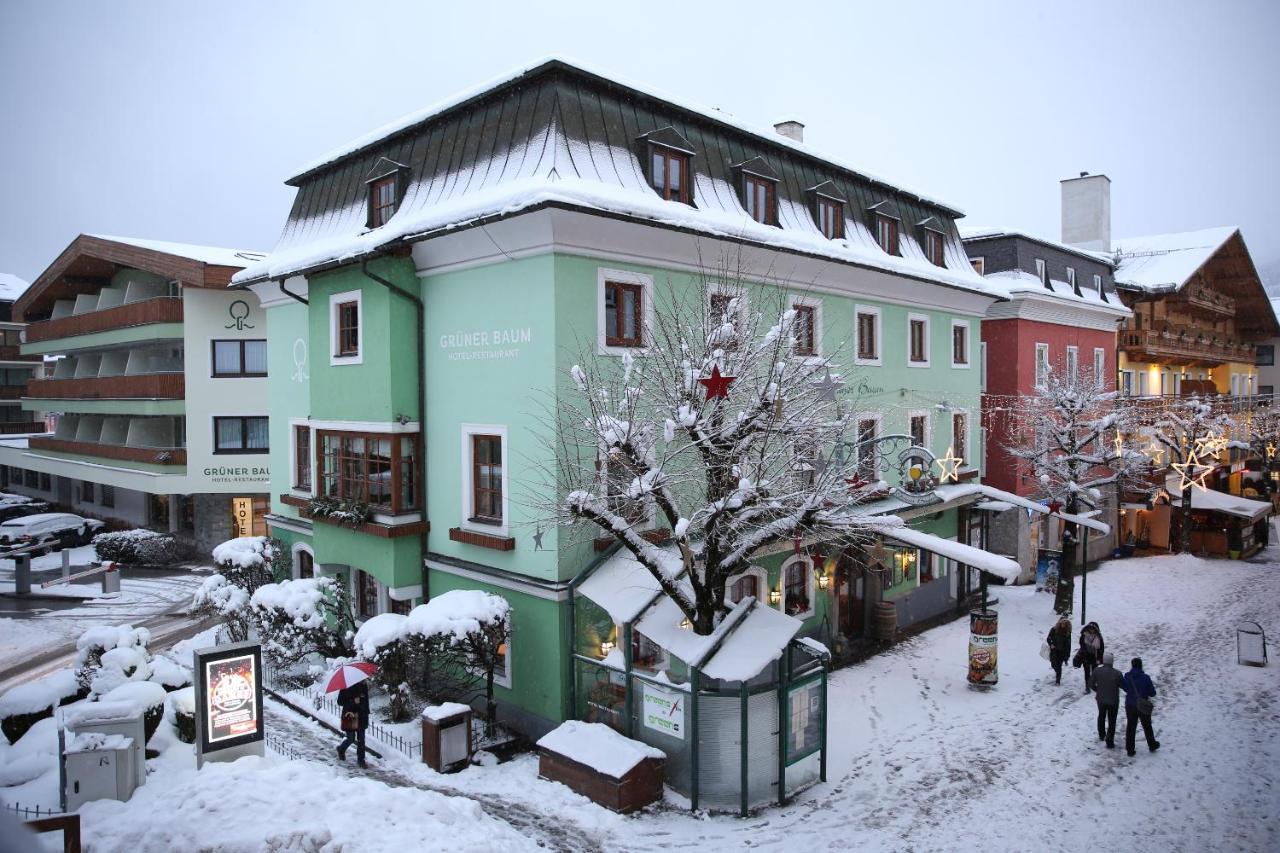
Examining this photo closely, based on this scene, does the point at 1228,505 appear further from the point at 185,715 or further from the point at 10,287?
the point at 10,287

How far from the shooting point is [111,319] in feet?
113

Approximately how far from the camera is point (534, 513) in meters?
14.2

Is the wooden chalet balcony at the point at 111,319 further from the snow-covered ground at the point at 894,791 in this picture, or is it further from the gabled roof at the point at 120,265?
the snow-covered ground at the point at 894,791

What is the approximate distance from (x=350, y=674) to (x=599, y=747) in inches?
163

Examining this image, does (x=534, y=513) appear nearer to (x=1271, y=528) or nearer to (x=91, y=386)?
(x=91, y=386)

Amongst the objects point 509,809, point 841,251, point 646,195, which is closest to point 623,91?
point 646,195

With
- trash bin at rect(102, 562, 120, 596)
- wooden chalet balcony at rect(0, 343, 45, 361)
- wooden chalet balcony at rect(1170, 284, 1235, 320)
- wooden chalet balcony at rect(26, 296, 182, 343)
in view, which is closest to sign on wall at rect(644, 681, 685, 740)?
trash bin at rect(102, 562, 120, 596)

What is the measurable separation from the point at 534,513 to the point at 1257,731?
43.3 ft

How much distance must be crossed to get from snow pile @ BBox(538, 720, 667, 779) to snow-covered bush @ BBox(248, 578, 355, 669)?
6.12 metres

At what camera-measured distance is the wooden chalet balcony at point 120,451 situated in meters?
31.4

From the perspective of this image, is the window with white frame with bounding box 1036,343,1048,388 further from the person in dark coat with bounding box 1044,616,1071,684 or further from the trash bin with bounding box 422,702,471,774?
the trash bin with bounding box 422,702,471,774

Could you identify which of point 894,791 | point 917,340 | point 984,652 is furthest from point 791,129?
point 894,791

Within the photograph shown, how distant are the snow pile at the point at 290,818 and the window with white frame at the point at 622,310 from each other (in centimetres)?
771

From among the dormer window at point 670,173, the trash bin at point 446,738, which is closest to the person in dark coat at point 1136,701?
the trash bin at point 446,738
